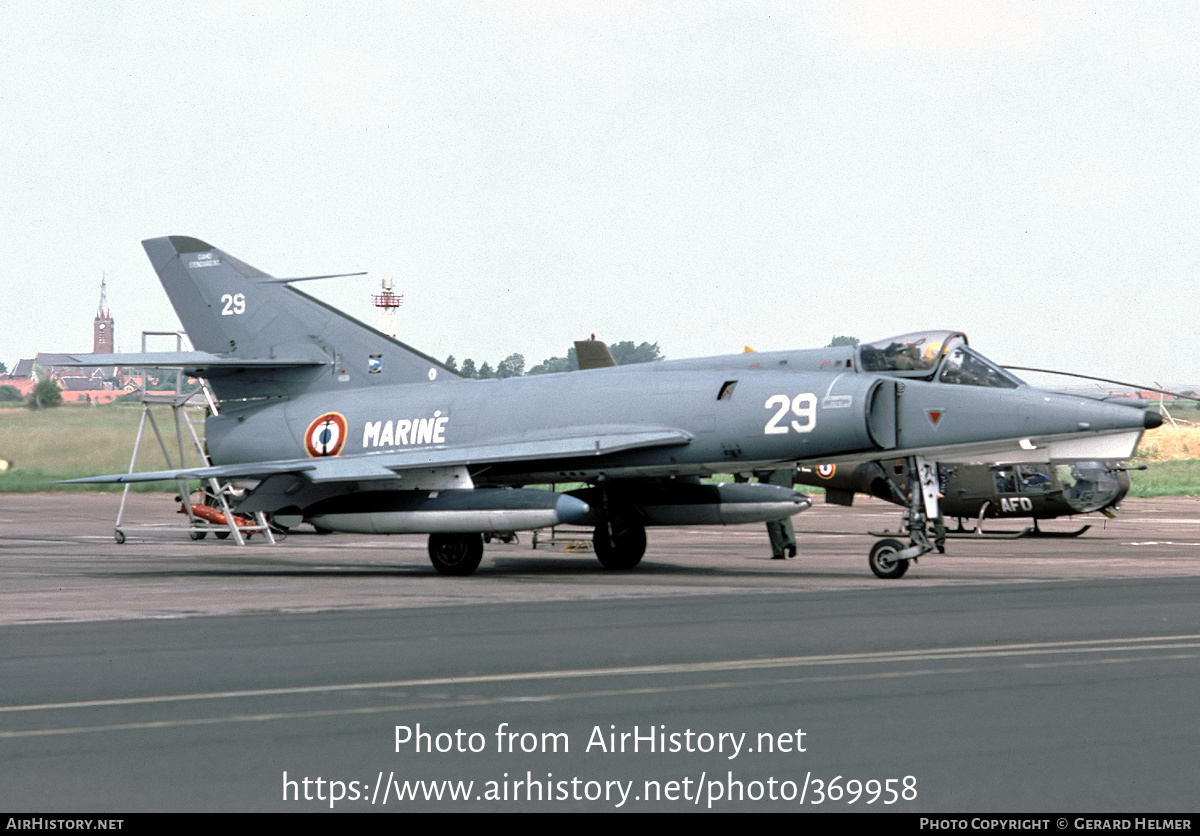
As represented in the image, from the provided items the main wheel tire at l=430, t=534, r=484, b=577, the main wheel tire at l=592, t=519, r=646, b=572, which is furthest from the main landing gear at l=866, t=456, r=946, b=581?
the main wheel tire at l=430, t=534, r=484, b=577

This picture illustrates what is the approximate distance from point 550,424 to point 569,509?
1.95m

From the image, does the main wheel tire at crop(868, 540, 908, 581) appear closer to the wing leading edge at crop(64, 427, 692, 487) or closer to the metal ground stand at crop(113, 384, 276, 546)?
the wing leading edge at crop(64, 427, 692, 487)

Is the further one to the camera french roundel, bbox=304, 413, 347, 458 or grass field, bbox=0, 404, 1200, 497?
grass field, bbox=0, 404, 1200, 497

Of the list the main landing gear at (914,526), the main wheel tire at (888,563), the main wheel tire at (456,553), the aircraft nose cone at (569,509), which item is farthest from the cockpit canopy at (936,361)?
the main wheel tire at (456,553)

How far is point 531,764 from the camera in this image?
271 inches

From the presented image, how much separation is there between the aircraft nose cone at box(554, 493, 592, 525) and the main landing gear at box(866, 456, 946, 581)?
12.5ft

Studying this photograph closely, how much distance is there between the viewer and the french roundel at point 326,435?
912 inches

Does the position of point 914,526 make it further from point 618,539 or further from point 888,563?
point 618,539

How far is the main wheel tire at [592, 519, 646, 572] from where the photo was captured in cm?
2230

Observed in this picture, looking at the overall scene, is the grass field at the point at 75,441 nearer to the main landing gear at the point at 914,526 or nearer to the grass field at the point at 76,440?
the grass field at the point at 76,440

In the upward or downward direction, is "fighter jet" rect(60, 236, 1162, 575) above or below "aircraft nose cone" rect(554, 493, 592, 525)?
above

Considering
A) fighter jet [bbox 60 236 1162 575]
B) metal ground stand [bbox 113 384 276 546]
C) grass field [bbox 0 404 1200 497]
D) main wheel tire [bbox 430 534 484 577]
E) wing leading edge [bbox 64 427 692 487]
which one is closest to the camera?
fighter jet [bbox 60 236 1162 575]
